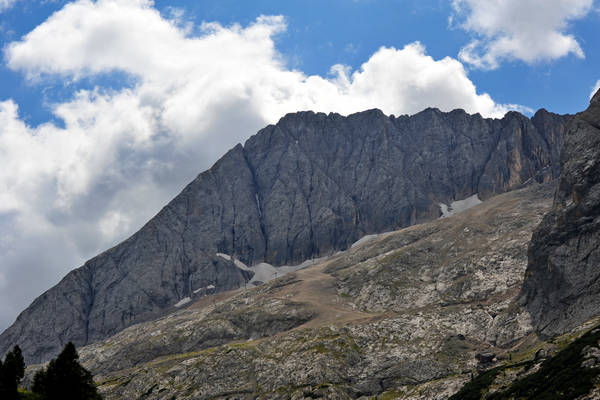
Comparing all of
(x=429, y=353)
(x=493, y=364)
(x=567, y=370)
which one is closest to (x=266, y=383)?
(x=429, y=353)

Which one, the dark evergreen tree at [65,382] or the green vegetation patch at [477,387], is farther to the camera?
the green vegetation patch at [477,387]

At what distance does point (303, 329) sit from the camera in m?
190

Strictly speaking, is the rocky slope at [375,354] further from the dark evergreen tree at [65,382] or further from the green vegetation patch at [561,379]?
the dark evergreen tree at [65,382]

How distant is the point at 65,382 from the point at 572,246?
441ft

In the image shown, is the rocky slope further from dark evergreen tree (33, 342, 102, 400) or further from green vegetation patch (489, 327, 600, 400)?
dark evergreen tree (33, 342, 102, 400)

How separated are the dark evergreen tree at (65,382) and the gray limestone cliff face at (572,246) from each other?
11235 centimetres

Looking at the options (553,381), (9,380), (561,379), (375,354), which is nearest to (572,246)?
(375,354)

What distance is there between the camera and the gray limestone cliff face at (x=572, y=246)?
452 ft

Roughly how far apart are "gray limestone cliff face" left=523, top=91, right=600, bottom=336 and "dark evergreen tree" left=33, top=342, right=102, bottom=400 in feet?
369

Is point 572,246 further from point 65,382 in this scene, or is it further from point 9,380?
point 9,380

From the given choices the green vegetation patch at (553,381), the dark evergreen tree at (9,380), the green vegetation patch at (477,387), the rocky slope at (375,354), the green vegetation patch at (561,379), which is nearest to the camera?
the green vegetation patch at (561,379)

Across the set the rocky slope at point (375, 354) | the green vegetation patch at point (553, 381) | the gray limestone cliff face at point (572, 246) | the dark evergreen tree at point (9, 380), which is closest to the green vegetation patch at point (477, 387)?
the green vegetation patch at point (553, 381)

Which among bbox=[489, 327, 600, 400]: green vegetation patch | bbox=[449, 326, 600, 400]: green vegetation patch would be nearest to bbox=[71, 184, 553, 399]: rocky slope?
bbox=[449, 326, 600, 400]: green vegetation patch

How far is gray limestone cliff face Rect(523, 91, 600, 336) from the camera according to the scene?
452 feet
